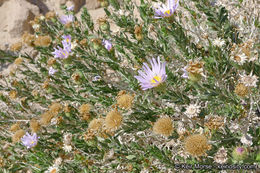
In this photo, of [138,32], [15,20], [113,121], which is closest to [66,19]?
[138,32]

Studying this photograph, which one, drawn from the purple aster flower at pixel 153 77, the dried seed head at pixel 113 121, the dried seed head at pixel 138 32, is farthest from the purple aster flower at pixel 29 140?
the dried seed head at pixel 138 32

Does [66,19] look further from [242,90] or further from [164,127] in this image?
[242,90]

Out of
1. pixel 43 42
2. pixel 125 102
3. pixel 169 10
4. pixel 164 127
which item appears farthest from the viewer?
pixel 43 42

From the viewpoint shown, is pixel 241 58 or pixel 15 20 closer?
pixel 241 58

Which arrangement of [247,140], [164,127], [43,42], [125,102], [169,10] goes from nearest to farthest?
1. [247,140]
2. [164,127]
3. [125,102]
4. [169,10]
5. [43,42]

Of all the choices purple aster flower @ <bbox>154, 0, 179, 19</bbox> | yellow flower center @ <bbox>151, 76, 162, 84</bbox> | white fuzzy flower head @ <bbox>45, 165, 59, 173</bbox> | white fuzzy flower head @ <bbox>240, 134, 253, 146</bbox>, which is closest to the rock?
white fuzzy flower head @ <bbox>45, 165, 59, 173</bbox>

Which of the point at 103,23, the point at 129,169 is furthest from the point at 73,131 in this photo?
the point at 103,23

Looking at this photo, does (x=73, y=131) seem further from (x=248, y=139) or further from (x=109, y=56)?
(x=248, y=139)

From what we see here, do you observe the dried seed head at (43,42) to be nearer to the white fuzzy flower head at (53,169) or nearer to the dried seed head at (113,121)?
the white fuzzy flower head at (53,169)

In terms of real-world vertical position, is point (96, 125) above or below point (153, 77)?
below
